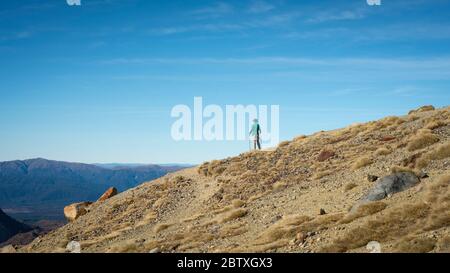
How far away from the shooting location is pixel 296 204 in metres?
24.7

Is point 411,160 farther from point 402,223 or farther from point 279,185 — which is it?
point 402,223

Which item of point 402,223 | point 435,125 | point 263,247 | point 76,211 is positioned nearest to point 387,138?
point 435,125

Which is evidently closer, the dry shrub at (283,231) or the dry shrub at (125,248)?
the dry shrub at (283,231)

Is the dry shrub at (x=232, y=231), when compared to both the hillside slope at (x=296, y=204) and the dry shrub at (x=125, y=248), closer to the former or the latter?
the hillside slope at (x=296, y=204)

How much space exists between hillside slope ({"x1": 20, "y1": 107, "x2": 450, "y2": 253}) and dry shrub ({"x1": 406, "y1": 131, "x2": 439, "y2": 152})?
0.06 meters

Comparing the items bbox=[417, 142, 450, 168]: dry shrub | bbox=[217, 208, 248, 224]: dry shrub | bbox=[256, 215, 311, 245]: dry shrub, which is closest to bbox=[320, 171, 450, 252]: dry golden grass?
bbox=[256, 215, 311, 245]: dry shrub

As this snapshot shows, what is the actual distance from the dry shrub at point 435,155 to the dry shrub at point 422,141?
3.71 m

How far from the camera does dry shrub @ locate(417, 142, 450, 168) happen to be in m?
24.1

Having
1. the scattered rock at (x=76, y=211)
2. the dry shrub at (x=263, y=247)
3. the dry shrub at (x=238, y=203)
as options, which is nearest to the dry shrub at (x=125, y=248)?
the dry shrub at (x=238, y=203)

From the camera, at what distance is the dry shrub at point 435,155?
24.1 metres

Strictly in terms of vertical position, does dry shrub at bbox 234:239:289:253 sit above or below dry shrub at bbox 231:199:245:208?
below

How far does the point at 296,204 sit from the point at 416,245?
1151cm

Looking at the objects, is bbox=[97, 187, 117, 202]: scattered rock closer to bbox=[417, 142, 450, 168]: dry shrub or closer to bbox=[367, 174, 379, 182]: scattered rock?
bbox=[367, 174, 379, 182]: scattered rock
